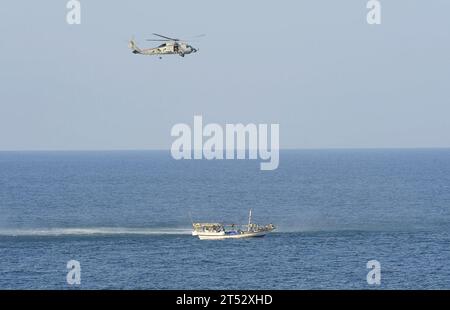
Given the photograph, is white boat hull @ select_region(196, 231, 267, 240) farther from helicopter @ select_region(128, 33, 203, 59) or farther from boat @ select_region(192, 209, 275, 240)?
helicopter @ select_region(128, 33, 203, 59)

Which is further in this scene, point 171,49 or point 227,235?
point 227,235

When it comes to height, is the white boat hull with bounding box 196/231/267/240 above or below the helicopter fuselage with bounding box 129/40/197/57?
below

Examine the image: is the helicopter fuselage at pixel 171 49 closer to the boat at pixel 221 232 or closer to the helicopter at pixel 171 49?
the helicopter at pixel 171 49

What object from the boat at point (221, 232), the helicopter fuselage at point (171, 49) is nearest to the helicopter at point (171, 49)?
the helicopter fuselage at point (171, 49)

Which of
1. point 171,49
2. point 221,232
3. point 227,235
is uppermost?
point 171,49

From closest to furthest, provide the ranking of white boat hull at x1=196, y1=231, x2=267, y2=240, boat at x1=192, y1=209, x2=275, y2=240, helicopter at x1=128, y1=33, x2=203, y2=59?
helicopter at x1=128, y1=33, x2=203, y2=59
white boat hull at x1=196, y1=231, x2=267, y2=240
boat at x1=192, y1=209, x2=275, y2=240

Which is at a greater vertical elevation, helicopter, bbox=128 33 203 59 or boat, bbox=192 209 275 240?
helicopter, bbox=128 33 203 59

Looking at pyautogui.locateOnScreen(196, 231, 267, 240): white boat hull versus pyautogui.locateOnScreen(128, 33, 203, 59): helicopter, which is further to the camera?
pyautogui.locateOnScreen(196, 231, 267, 240): white boat hull

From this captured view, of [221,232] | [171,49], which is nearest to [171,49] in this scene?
[171,49]

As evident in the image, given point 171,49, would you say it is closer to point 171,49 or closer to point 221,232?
point 171,49

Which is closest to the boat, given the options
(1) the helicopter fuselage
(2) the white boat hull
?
(2) the white boat hull

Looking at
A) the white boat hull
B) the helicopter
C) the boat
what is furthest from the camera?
the boat

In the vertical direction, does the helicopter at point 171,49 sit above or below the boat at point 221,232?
above

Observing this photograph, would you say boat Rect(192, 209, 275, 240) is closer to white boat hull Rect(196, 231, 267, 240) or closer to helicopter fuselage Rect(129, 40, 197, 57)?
white boat hull Rect(196, 231, 267, 240)
